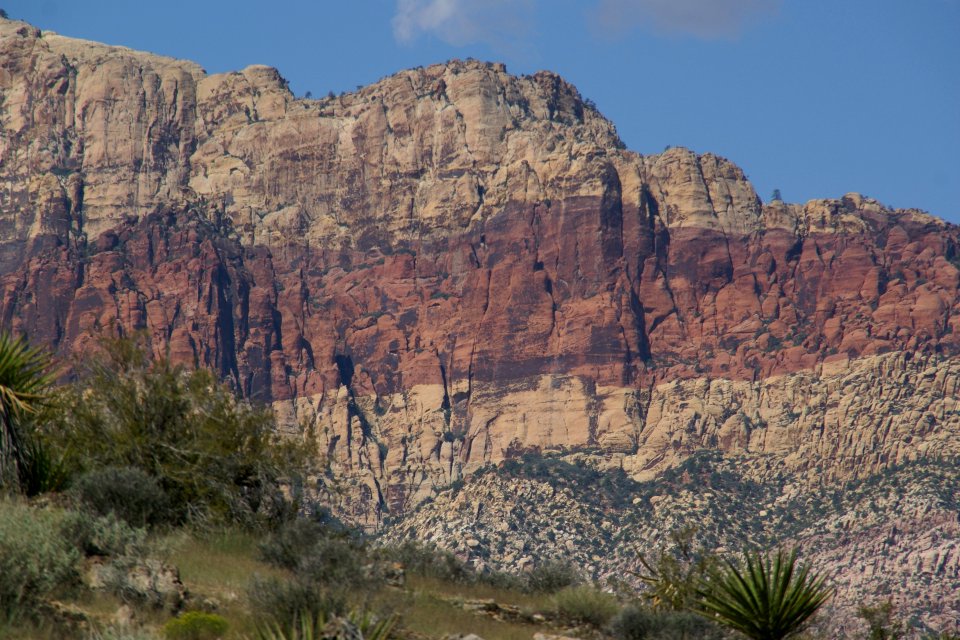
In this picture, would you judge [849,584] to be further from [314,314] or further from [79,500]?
[314,314]

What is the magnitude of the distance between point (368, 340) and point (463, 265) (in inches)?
596

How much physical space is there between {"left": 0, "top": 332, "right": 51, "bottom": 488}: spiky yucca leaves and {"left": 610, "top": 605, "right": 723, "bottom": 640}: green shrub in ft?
35.1

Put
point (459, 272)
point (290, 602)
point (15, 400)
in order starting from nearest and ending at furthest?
point (290, 602), point (15, 400), point (459, 272)

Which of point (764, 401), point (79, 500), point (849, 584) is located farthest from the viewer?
point (764, 401)

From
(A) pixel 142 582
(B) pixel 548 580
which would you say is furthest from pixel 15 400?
(B) pixel 548 580

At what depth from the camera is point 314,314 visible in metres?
180

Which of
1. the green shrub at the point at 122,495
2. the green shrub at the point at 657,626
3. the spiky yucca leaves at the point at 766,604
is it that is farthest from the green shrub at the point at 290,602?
the spiky yucca leaves at the point at 766,604

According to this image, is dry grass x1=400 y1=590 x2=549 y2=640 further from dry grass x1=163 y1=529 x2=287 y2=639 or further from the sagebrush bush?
the sagebrush bush

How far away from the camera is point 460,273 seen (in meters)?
174

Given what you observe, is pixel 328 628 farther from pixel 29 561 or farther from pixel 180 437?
pixel 180 437

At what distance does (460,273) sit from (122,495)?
149 metres

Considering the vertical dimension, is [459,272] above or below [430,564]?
above

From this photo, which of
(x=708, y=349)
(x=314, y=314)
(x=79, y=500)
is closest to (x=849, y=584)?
(x=708, y=349)

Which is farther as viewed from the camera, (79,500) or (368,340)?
(368,340)
